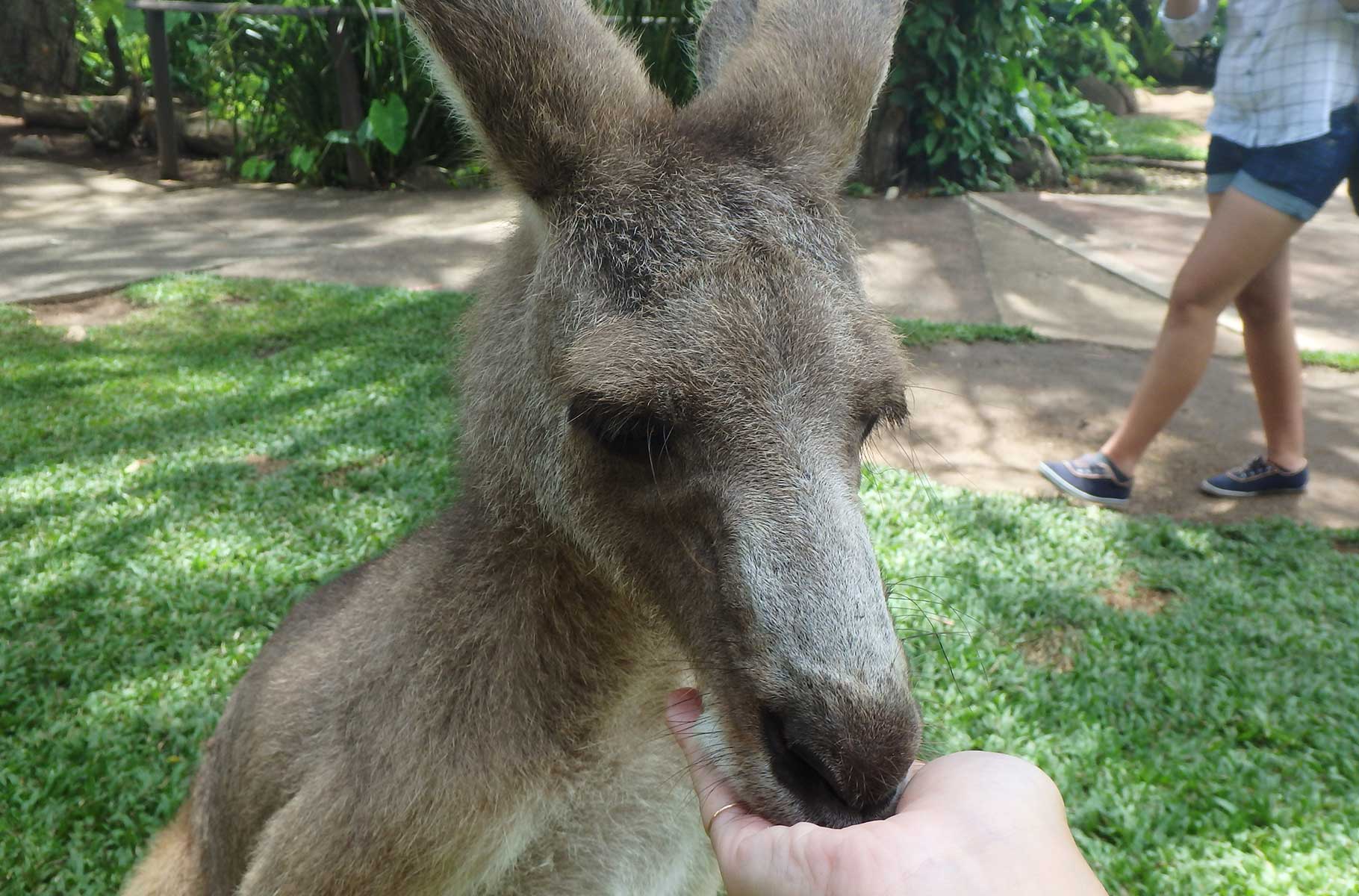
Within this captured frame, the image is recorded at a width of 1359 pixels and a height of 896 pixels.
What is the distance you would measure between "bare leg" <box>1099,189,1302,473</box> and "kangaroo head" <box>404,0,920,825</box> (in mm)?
2794

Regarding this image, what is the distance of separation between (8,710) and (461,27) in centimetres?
316

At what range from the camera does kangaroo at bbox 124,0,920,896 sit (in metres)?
1.70

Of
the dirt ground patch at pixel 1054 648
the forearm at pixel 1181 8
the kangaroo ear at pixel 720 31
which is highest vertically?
the forearm at pixel 1181 8

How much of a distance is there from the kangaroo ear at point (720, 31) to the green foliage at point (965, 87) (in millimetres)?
8355

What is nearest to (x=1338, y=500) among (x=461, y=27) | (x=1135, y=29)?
(x=461, y=27)

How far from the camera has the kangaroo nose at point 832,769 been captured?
1558mm

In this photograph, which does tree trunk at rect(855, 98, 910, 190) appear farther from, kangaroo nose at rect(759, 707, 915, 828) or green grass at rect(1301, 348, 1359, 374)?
kangaroo nose at rect(759, 707, 915, 828)

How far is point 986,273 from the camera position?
8.62m

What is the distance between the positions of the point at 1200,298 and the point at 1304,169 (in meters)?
0.66

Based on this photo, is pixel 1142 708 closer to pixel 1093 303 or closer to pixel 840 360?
pixel 840 360

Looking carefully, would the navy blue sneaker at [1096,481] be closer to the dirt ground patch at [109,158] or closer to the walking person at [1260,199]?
the walking person at [1260,199]

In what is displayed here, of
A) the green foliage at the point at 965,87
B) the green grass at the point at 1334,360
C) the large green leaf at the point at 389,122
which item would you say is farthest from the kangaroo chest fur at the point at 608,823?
the large green leaf at the point at 389,122

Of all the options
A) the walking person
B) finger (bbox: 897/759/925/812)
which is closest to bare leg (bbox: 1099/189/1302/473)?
the walking person

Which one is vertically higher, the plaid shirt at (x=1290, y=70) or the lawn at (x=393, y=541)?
the plaid shirt at (x=1290, y=70)
